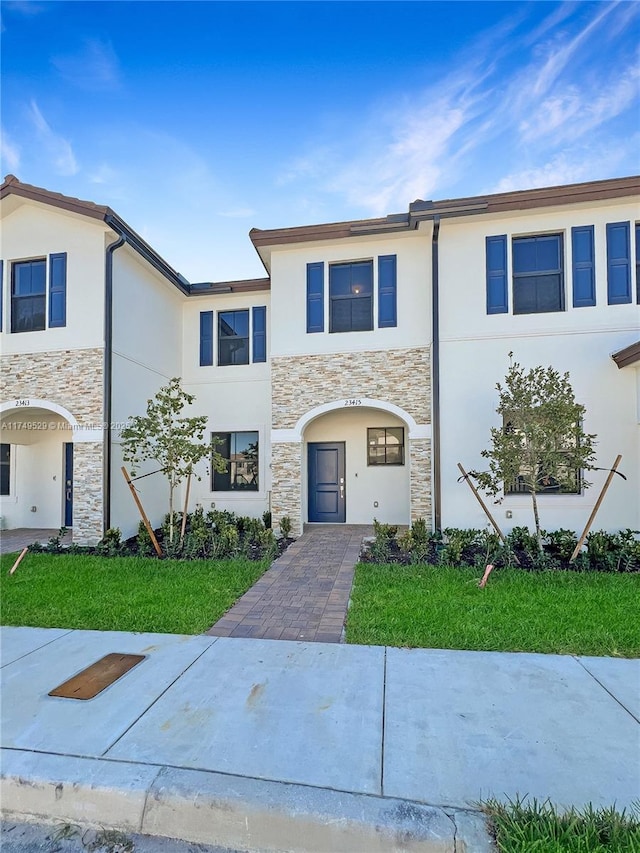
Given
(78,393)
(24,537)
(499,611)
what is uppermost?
(78,393)

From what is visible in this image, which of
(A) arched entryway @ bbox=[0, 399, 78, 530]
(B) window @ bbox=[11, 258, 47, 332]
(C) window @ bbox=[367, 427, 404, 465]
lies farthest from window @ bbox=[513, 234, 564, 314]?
(A) arched entryway @ bbox=[0, 399, 78, 530]

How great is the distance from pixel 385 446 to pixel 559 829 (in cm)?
936

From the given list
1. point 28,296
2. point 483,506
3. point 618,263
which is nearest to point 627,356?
point 618,263

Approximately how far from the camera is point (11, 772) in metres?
2.70

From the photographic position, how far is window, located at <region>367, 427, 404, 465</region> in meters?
11.3

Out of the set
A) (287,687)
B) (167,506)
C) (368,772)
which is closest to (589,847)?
(368,772)

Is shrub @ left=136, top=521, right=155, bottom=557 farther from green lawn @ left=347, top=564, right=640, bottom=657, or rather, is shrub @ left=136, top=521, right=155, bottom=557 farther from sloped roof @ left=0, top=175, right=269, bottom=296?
sloped roof @ left=0, top=175, right=269, bottom=296

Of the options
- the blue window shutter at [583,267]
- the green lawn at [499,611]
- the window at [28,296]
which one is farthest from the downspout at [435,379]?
the window at [28,296]

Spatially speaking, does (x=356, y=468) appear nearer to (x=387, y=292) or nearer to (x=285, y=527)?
(x=285, y=527)

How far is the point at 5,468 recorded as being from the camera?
1175 centimetres

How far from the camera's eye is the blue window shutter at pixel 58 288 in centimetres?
963

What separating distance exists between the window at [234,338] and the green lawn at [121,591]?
6102 mm

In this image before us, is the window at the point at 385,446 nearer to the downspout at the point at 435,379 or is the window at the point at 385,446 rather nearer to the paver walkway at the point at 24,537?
the downspout at the point at 435,379

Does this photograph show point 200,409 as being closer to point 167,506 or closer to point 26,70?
point 167,506
